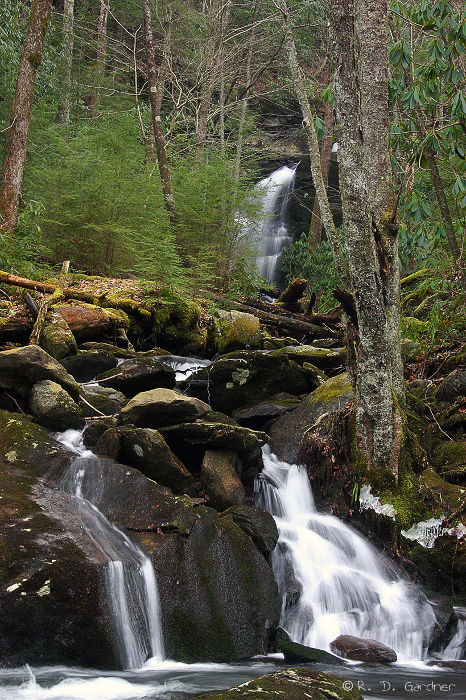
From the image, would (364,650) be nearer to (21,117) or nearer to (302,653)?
(302,653)

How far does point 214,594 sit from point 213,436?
6.04 ft

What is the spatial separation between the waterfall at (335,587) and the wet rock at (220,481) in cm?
62

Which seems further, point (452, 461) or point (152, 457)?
point (452, 461)

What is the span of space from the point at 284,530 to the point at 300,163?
2158cm

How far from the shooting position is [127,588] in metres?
4.75

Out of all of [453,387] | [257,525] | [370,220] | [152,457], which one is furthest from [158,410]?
[453,387]

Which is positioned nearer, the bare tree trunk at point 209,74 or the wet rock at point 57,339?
the wet rock at point 57,339

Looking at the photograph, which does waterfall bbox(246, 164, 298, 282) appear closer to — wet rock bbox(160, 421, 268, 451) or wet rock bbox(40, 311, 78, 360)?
wet rock bbox(40, 311, 78, 360)

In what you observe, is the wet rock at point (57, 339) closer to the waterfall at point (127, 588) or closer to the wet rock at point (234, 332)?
the wet rock at point (234, 332)

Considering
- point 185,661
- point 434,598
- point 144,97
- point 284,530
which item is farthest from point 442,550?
point 144,97

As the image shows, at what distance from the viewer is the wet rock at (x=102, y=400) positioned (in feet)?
24.0

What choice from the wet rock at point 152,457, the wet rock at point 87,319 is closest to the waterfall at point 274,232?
the wet rock at point 87,319

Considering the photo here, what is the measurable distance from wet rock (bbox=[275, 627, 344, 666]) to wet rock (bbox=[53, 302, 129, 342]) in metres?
6.07

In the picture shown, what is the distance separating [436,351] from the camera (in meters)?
9.19
